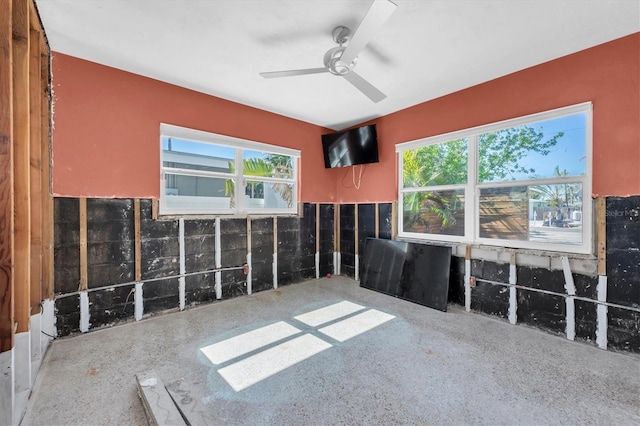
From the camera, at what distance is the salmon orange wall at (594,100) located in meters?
2.29

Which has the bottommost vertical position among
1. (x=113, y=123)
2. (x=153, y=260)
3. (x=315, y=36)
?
(x=153, y=260)

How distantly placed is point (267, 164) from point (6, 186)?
121 inches

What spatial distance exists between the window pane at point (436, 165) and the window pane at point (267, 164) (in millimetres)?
1952

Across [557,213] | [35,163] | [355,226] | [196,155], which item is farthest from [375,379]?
[196,155]

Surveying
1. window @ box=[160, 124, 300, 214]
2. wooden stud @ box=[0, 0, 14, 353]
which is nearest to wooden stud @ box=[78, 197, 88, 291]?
window @ box=[160, 124, 300, 214]

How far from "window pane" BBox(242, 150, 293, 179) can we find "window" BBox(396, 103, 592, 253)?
189 centimetres

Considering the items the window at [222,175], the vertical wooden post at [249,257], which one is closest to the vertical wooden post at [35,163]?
the window at [222,175]

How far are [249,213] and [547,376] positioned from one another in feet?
12.1

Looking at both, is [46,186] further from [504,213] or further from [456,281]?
[504,213]

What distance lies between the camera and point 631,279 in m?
2.29

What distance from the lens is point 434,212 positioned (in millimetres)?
3803

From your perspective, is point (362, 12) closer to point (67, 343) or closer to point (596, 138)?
point (596, 138)

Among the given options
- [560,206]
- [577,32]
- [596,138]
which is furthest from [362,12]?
[560,206]

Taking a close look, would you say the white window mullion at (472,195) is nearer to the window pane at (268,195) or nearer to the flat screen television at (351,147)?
the flat screen television at (351,147)
